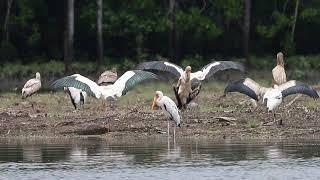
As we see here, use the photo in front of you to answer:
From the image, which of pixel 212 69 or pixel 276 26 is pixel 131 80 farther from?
pixel 276 26

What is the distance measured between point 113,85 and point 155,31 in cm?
1702

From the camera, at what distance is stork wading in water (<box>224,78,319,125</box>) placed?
22.6 m

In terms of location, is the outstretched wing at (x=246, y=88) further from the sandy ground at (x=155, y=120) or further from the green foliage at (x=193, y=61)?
the green foliage at (x=193, y=61)


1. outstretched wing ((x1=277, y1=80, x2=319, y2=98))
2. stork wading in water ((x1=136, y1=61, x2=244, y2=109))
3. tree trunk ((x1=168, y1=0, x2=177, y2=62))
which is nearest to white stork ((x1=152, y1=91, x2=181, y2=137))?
outstretched wing ((x1=277, y1=80, x2=319, y2=98))

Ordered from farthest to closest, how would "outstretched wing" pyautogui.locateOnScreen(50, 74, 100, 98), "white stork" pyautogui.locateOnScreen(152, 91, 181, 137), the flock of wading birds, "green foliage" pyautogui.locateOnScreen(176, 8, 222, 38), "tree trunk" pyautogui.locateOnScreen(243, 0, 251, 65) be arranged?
"tree trunk" pyautogui.locateOnScreen(243, 0, 251, 65)
"green foliage" pyautogui.locateOnScreen(176, 8, 222, 38)
"outstretched wing" pyautogui.locateOnScreen(50, 74, 100, 98)
the flock of wading birds
"white stork" pyautogui.locateOnScreen(152, 91, 181, 137)

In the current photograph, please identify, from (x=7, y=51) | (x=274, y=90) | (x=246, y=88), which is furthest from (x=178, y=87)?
(x=7, y=51)

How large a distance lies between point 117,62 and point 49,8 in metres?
3.97

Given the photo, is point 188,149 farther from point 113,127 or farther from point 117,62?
point 117,62

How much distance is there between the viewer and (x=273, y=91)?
22.9 m

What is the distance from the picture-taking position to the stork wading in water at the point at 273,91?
2259cm

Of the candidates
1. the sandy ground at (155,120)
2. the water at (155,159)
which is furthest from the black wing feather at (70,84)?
the water at (155,159)

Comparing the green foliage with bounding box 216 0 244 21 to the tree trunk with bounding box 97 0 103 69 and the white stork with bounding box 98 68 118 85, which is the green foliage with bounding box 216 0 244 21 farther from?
the white stork with bounding box 98 68 118 85

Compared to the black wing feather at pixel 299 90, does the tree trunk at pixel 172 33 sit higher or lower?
higher

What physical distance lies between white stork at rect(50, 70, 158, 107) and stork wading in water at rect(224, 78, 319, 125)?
1.85 m
